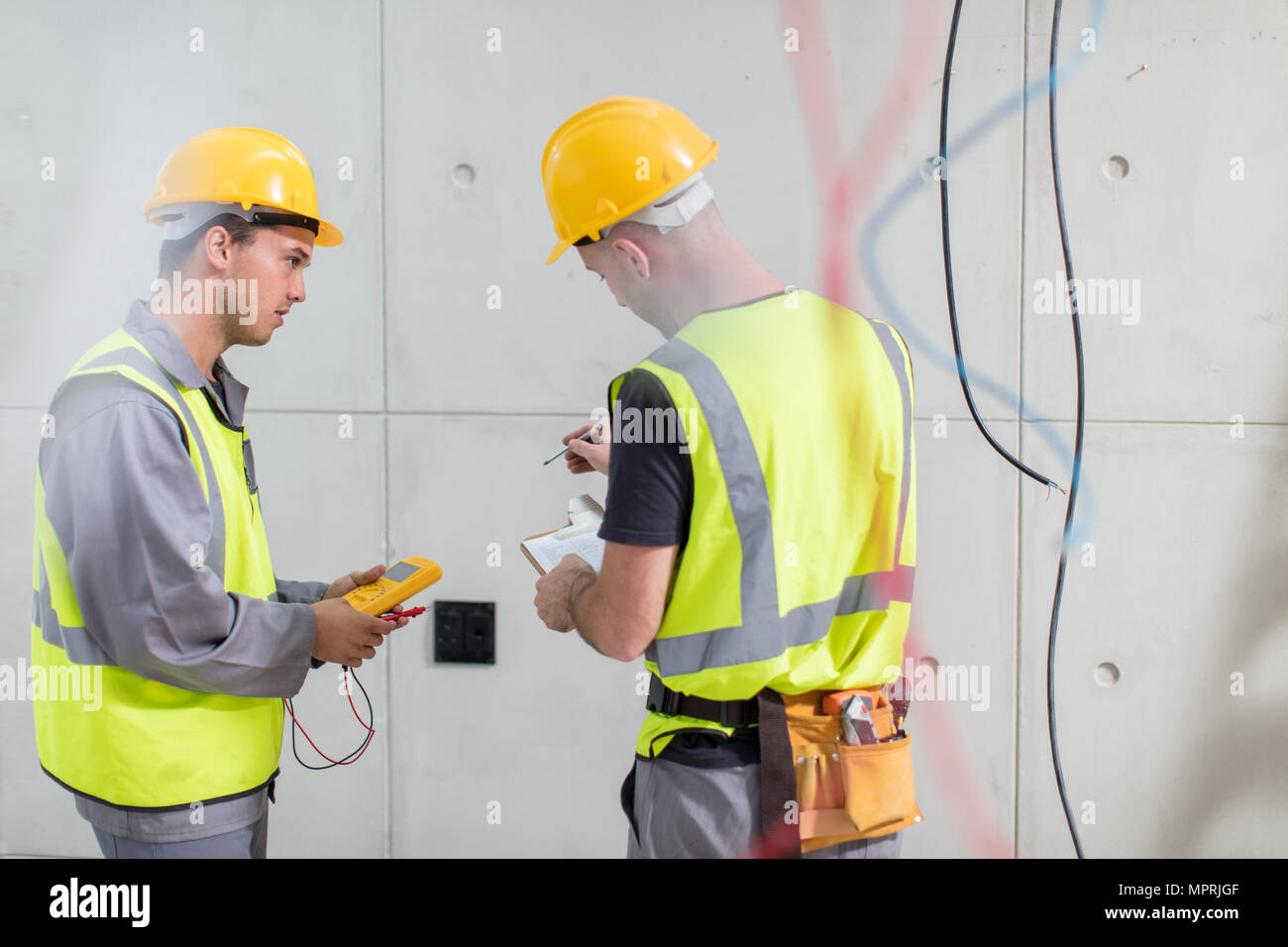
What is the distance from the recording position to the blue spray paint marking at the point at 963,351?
1898 millimetres

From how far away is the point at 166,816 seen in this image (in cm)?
138

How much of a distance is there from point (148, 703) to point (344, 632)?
1.03 feet

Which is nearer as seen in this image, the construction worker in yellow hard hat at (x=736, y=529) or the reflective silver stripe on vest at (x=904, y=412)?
the construction worker in yellow hard hat at (x=736, y=529)

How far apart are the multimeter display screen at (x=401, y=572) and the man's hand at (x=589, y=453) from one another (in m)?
0.36

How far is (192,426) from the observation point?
1.38 m

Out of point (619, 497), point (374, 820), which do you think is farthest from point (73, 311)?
point (619, 497)

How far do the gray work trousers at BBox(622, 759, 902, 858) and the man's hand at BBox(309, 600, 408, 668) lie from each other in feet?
1.81

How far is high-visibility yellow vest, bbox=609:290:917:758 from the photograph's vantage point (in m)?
1.14

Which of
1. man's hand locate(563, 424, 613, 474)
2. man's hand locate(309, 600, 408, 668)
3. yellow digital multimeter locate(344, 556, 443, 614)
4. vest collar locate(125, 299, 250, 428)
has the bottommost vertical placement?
man's hand locate(309, 600, 408, 668)

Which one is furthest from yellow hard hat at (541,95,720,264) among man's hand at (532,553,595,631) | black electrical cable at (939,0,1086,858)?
black electrical cable at (939,0,1086,858)

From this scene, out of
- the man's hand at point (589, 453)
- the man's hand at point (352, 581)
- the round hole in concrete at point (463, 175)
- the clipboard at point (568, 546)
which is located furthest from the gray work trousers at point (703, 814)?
the round hole in concrete at point (463, 175)

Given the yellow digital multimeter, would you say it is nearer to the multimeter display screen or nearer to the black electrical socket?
the multimeter display screen

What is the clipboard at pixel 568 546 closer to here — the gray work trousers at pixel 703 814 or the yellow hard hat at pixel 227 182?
the gray work trousers at pixel 703 814

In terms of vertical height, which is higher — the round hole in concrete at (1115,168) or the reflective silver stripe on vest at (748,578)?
the round hole in concrete at (1115,168)
